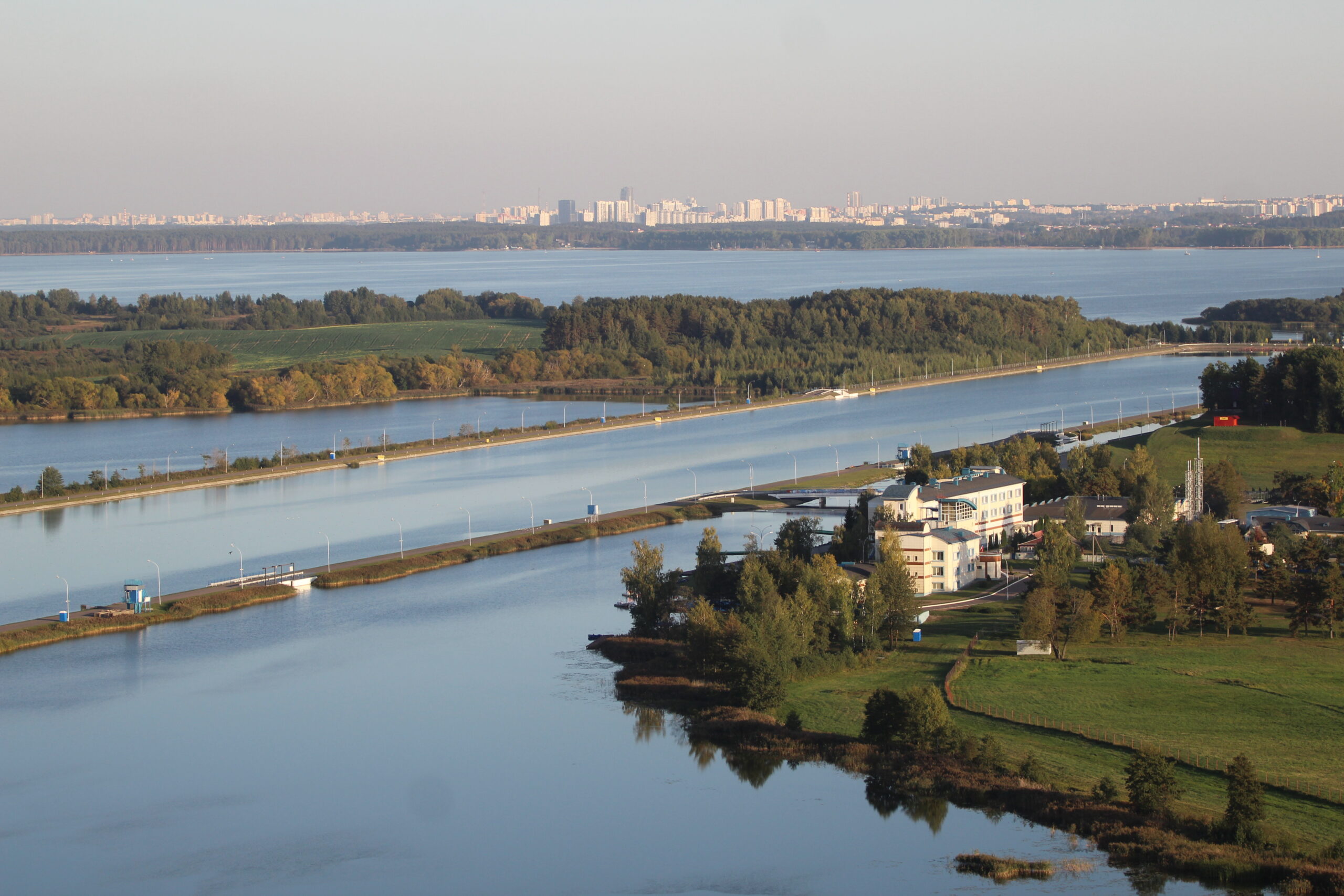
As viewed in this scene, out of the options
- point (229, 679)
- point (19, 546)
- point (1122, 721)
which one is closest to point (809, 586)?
point (1122, 721)

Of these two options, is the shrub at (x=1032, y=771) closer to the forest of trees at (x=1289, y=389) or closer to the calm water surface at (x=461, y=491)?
the calm water surface at (x=461, y=491)

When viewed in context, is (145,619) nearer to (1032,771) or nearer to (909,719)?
(909,719)

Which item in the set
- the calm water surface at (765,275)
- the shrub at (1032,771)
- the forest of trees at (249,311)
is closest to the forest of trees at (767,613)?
the shrub at (1032,771)

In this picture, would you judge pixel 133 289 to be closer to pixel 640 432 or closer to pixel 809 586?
Answer: pixel 640 432

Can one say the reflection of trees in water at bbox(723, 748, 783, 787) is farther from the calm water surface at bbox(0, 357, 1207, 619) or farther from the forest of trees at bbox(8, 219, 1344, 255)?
the forest of trees at bbox(8, 219, 1344, 255)

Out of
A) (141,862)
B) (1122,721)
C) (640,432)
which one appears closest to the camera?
(141,862)

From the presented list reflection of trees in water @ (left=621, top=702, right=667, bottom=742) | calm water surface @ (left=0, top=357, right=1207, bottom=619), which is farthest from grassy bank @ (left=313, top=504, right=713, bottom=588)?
reflection of trees in water @ (left=621, top=702, right=667, bottom=742)
